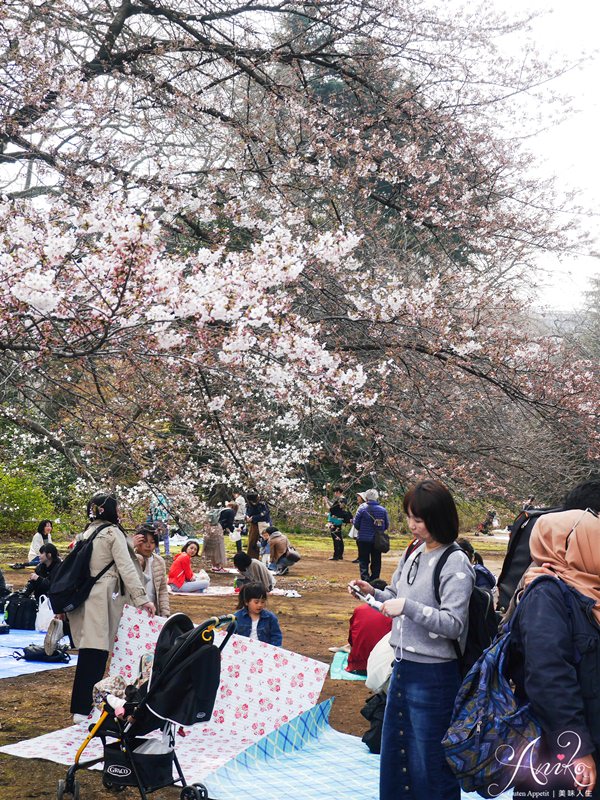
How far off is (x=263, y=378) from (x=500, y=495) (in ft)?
12.1

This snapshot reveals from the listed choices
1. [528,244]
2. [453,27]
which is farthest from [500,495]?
[453,27]

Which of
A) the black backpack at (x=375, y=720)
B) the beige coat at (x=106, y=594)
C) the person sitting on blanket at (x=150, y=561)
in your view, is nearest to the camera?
the black backpack at (x=375, y=720)

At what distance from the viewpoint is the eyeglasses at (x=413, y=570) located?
3.56 m

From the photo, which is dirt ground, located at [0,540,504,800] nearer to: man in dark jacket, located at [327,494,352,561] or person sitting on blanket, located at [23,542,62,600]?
person sitting on blanket, located at [23,542,62,600]

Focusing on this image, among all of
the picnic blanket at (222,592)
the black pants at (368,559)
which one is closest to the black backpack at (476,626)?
the picnic blanket at (222,592)

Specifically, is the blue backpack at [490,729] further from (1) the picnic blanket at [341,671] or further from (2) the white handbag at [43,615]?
(2) the white handbag at [43,615]

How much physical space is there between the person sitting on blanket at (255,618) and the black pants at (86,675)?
1.19 metres

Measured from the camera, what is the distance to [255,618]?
22.2 feet

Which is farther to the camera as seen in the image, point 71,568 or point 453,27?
point 453,27

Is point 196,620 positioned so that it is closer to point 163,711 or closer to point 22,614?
point 22,614

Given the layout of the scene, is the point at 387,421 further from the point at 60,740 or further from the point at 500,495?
the point at 60,740

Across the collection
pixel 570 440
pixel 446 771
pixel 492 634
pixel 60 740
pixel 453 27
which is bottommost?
pixel 60 740

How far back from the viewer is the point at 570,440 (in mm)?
9484

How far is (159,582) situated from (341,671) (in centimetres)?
216
